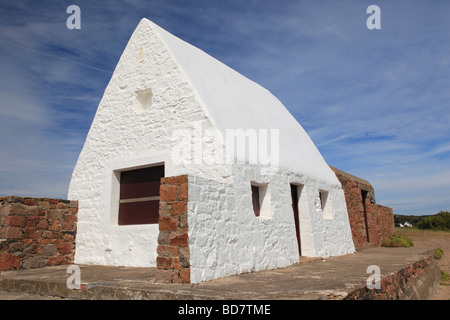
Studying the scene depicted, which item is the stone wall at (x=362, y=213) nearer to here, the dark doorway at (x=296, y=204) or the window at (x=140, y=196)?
the dark doorway at (x=296, y=204)

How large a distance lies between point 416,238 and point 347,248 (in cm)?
1075

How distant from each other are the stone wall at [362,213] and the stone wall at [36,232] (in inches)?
316

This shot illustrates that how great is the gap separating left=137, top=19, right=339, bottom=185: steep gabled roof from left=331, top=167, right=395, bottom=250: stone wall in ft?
4.30

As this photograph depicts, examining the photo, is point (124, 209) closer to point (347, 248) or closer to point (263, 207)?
point (263, 207)

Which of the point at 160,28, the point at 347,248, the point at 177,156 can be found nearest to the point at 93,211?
the point at 177,156

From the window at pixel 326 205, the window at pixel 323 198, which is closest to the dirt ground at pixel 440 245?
the window at pixel 326 205

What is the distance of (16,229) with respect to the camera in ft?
21.8

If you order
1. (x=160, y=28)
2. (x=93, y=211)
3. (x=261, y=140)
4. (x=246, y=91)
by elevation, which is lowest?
(x=93, y=211)

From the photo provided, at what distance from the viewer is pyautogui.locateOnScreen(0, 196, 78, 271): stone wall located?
6543 millimetres

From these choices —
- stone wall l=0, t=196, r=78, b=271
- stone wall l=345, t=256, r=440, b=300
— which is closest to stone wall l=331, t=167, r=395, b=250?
stone wall l=345, t=256, r=440, b=300

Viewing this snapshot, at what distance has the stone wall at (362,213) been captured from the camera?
36.2 feet

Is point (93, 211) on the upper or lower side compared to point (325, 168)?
lower
